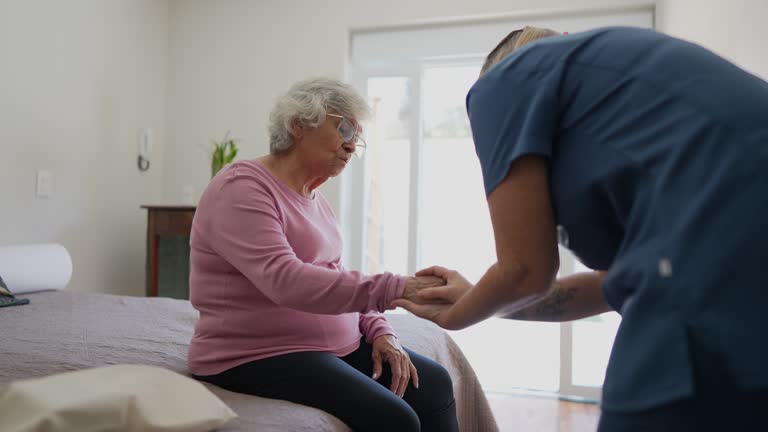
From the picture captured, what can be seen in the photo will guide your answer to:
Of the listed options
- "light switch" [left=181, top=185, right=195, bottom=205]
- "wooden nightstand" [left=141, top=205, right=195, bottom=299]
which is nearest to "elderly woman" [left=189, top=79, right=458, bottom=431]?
"wooden nightstand" [left=141, top=205, right=195, bottom=299]

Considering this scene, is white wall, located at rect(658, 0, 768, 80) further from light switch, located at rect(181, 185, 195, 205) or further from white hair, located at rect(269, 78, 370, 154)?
light switch, located at rect(181, 185, 195, 205)

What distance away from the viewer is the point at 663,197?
74 cm

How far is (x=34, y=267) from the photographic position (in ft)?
8.18

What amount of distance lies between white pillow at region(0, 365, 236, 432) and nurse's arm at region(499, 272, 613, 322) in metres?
0.58

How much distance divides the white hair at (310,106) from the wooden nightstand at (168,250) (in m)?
1.90

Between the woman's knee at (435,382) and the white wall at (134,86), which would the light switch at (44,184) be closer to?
the white wall at (134,86)

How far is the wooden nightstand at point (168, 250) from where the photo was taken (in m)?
3.35

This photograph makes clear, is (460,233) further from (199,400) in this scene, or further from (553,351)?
(199,400)

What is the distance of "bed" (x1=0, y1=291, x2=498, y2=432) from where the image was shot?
3.96ft

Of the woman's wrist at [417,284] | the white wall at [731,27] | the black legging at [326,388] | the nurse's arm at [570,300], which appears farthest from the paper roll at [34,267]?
the white wall at [731,27]

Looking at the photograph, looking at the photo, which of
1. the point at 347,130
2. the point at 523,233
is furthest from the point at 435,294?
the point at 347,130

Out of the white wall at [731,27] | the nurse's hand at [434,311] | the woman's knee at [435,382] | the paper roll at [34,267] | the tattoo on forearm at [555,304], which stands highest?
the white wall at [731,27]

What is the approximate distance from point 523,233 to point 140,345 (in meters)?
1.22

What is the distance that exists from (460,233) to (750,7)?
2288mm
